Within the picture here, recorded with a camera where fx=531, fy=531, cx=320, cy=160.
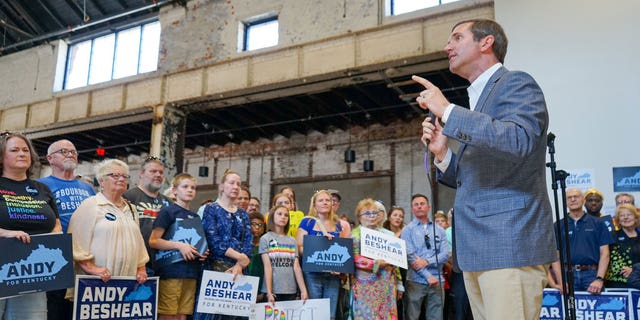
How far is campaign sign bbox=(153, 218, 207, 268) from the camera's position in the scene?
4160 mm

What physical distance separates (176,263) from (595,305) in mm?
3755

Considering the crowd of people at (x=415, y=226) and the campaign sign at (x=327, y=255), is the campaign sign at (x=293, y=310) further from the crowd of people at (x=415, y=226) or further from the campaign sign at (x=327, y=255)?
the campaign sign at (x=327, y=255)

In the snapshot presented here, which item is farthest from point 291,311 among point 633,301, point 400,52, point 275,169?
point 275,169

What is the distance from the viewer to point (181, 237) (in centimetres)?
421

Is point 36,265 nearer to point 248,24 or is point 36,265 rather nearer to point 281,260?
point 281,260

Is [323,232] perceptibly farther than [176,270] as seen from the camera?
Yes

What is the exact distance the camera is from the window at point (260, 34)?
1309cm

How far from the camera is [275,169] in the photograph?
1588cm

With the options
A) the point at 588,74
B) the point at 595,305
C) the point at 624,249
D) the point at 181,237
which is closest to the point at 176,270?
the point at 181,237

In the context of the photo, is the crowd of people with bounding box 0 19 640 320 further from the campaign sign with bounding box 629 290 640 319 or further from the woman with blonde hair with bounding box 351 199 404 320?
the campaign sign with bounding box 629 290 640 319

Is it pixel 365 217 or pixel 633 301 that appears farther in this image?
pixel 365 217

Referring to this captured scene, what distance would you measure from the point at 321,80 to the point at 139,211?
6915 millimetres

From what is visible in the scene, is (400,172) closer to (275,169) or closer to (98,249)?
(275,169)

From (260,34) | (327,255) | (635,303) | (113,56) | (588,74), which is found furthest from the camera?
(113,56)
